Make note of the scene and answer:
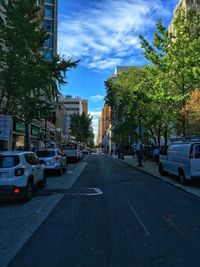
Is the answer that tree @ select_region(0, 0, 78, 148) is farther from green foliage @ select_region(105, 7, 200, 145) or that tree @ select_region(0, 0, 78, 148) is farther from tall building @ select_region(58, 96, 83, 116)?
tall building @ select_region(58, 96, 83, 116)

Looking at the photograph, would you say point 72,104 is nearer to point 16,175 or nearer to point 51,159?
point 51,159

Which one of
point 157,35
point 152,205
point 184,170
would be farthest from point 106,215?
point 157,35

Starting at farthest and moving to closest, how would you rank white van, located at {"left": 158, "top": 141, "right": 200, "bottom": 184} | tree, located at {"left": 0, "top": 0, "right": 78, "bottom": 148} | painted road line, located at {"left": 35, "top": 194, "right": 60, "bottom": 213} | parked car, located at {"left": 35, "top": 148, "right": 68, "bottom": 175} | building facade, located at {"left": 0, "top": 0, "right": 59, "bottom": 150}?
1. building facade, located at {"left": 0, "top": 0, "right": 59, "bottom": 150}
2. parked car, located at {"left": 35, "top": 148, "right": 68, "bottom": 175}
3. tree, located at {"left": 0, "top": 0, "right": 78, "bottom": 148}
4. white van, located at {"left": 158, "top": 141, "right": 200, "bottom": 184}
5. painted road line, located at {"left": 35, "top": 194, "right": 60, "bottom": 213}

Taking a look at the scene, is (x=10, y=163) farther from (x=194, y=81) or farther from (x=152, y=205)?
(x=194, y=81)

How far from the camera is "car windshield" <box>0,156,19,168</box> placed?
11.4m

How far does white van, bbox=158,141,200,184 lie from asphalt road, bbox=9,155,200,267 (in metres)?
3.60

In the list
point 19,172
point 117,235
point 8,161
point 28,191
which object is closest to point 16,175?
point 19,172

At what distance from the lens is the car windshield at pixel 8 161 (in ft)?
37.2

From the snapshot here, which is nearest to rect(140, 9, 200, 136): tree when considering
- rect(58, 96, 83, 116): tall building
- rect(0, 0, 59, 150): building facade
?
rect(0, 0, 59, 150): building facade

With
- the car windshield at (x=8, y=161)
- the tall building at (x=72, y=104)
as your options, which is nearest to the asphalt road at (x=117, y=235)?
the car windshield at (x=8, y=161)

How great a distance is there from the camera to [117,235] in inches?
278

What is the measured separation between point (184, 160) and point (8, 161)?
847cm

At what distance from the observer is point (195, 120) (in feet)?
68.8

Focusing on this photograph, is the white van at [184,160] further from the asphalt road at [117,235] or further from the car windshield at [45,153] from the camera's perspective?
the car windshield at [45,153]
